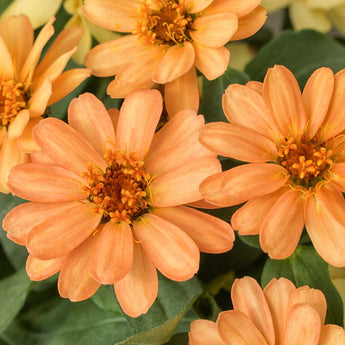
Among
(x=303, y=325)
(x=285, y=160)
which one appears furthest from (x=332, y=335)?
(x=285, y=160)

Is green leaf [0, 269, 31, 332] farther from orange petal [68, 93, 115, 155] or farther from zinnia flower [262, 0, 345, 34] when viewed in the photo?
zinnia flower [262, 0, 345, 34]

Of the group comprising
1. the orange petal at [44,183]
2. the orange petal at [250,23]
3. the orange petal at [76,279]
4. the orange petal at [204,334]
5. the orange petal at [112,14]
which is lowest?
the orange petal at [204,334]

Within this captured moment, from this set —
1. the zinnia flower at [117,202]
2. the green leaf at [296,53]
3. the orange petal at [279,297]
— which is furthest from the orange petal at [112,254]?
the green leaf at [296,53]

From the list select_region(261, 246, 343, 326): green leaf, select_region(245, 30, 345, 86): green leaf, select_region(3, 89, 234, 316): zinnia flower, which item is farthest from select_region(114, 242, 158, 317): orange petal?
select_region(245, 30, 345, 86): green leaf

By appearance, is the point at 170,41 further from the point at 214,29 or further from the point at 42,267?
the point at 42,267

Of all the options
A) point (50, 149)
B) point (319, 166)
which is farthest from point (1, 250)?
point (319, 166)

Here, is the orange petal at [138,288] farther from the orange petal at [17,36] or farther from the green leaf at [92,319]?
the orange petal at [17,36]
